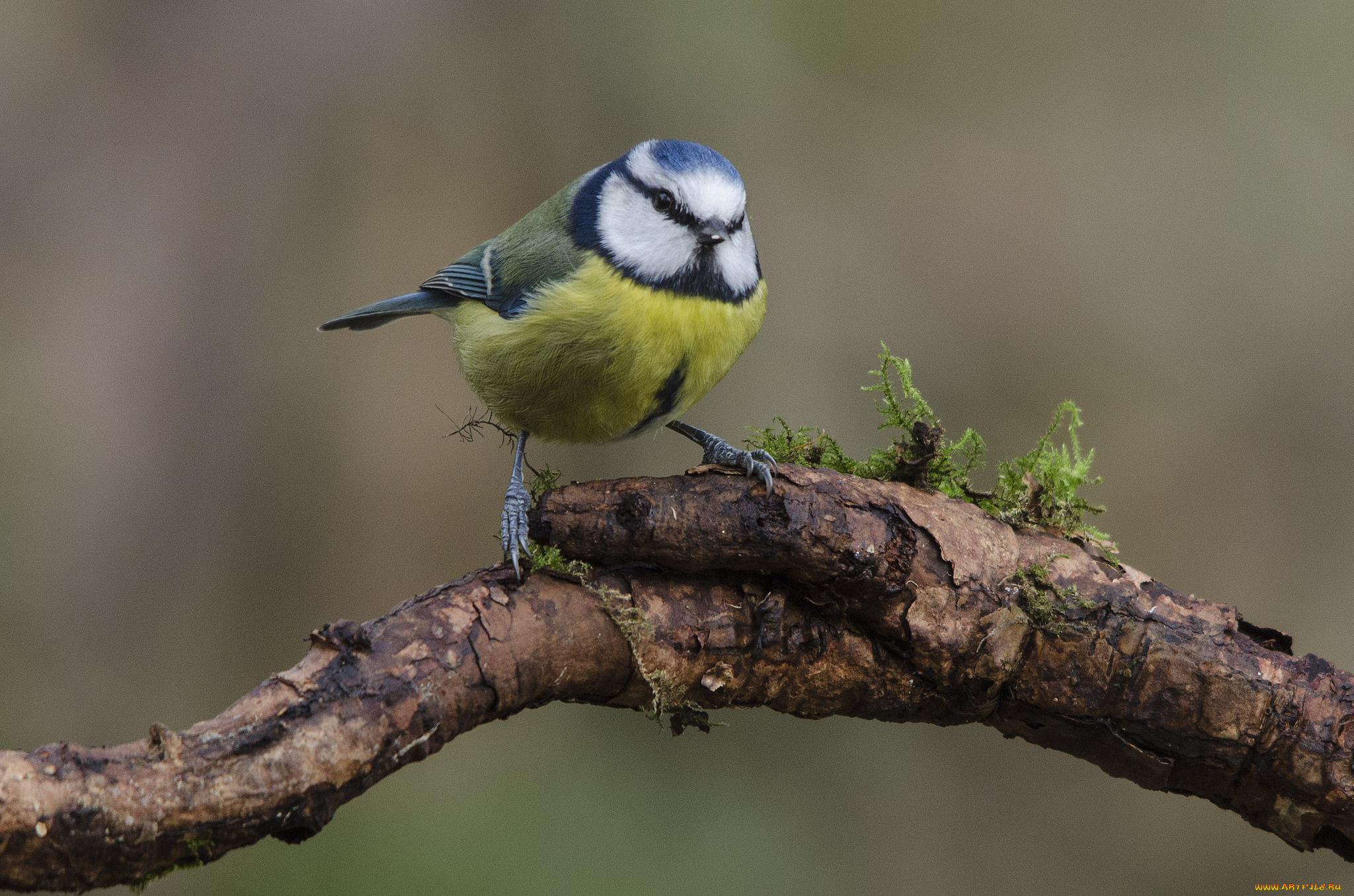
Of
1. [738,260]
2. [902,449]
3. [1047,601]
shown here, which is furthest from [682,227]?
[1047,601]

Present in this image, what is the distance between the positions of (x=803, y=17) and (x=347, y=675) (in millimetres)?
2873

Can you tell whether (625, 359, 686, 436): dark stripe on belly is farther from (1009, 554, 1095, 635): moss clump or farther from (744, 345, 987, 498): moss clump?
(1009, 554, 1095, 635): moss clump

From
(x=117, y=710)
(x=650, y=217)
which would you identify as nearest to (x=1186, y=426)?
(x=650, y=217)

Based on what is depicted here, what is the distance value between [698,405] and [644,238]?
4.80 ft

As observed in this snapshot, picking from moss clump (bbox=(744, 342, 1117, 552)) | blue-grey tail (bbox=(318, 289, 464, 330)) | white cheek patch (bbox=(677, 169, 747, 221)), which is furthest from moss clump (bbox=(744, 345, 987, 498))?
blue-grey tail (bbox=(318, 289, 464, 330))

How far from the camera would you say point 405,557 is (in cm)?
A: 345

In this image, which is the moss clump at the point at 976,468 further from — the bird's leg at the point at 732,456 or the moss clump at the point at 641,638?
the moss clump at the point at 641,638

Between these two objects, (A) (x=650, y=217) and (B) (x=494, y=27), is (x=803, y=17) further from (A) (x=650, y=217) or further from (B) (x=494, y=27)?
(A) (x=650, y=217)

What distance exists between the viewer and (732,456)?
74.2 inches

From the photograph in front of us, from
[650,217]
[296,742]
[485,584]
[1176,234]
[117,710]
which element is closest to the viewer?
[296,742]

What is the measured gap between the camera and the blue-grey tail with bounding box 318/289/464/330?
2.40m

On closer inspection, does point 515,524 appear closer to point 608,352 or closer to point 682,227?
point 608,352

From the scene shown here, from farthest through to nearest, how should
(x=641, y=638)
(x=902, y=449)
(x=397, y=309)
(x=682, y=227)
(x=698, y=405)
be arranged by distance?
1. (x=698, y=405)
2. (x=397, y=309)
3. (x=682, y=227)
4. (x=902, y=449)
5. (x=641, y=638)

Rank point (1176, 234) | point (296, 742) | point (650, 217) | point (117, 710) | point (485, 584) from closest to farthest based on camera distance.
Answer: point (296, 742), point (485, 584), point (650, 217), point (117, 710), point (1176, 234)
